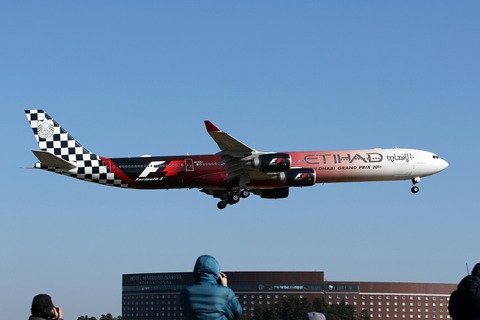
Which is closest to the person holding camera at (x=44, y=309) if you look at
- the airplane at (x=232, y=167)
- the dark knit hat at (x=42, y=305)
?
the dark knit hat at (x=42, y=305)

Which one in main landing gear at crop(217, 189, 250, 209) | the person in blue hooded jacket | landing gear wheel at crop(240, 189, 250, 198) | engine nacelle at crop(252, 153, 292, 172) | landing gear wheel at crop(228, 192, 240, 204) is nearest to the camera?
the person in blue hooded jacket

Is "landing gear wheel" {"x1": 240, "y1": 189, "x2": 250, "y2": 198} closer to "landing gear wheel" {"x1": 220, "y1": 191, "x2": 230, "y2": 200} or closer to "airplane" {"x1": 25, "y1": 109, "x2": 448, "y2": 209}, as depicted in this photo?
"airplane" {"x1": 25, "y1": 109, "x2": 448, "y2": 209}

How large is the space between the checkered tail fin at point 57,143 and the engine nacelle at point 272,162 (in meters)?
13.5

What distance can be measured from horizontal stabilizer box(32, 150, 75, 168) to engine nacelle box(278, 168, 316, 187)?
681 inches

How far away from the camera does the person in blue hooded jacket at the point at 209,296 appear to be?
13.6m

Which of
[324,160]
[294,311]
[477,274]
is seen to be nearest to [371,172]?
[324,160]

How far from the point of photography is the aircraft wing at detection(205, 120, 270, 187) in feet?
249

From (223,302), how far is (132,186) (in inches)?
2539

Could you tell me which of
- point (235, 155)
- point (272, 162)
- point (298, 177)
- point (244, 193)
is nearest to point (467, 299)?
point (272, 162)

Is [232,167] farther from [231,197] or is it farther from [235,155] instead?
[231,197]

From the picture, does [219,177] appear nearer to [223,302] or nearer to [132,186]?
[132,186]

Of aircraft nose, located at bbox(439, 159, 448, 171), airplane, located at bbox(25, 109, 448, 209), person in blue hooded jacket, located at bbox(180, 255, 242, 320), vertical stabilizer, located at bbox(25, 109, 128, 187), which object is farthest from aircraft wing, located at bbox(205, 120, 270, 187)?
person in blue hooded jacket, located at bbox(180, 255, 242, 320)

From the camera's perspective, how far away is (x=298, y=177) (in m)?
76.7

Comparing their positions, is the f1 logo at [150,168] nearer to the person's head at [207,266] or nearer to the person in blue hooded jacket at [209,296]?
the person in blue hooded jacket at [209,296]
